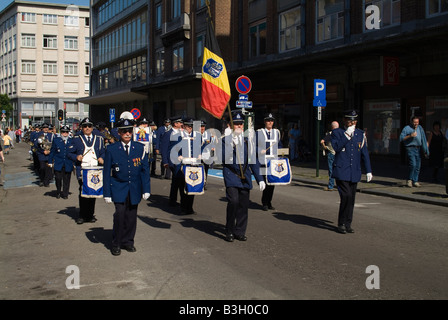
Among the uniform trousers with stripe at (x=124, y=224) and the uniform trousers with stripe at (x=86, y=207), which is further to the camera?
the uniform trousers with stripe at (x=86, y=207)

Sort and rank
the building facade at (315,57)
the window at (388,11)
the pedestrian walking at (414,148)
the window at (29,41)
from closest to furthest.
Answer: the pedestrian walking at (414,148) < the building facade at (315,57) < the window at (388,11) < the window at (29,41)

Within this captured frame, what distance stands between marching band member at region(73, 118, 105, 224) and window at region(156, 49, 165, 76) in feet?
103

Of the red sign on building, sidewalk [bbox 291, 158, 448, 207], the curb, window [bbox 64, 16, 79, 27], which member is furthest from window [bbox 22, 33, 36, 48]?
the curb

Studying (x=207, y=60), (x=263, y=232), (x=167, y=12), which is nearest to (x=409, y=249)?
(x=263, y=232)

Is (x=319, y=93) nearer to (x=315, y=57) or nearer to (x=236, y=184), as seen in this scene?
(x=315, y=57)

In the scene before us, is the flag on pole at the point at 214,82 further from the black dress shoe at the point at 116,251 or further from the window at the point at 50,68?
the window at the point at 50,68

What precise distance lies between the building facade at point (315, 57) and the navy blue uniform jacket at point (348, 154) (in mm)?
6793

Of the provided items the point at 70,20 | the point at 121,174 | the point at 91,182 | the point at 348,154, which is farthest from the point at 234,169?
the point at 70,20

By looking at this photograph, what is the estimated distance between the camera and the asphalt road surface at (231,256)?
512 cm

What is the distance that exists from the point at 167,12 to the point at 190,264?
113 ft

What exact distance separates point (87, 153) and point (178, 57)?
1140 inches

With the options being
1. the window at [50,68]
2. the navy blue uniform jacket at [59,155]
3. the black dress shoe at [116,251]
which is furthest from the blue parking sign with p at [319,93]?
the window at [50,68]

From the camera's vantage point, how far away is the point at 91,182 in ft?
28.0

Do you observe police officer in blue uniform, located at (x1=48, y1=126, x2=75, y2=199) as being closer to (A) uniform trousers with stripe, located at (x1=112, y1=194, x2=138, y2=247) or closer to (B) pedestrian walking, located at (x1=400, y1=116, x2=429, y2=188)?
(A) uniform trousers with stripe, located at (x1=112, y1=194, x2=138, y2=247)
